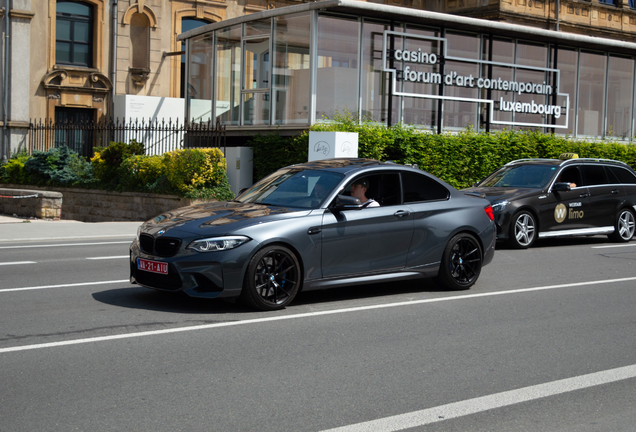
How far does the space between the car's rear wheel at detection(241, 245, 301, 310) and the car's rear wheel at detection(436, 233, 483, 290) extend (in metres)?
2.25

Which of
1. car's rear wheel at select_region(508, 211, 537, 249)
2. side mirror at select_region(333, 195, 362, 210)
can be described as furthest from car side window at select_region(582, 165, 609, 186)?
side mirror at select_region(333, 195, 362, 210)

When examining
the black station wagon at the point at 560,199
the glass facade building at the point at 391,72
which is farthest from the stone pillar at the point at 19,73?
the black station wagon at the point at 560,199

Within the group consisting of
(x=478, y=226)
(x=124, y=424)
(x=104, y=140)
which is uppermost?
(x=104, y=140)

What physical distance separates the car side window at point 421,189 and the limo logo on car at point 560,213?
6082 millimetres

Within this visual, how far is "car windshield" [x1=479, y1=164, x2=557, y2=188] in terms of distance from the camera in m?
15.1

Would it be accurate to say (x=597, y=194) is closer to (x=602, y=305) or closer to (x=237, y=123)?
(x=602, y=305)

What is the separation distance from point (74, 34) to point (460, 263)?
2556 centimetres

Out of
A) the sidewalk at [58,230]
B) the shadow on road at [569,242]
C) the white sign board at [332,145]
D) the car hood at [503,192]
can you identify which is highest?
the white sign board at [332,145]

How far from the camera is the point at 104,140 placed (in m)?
29.8

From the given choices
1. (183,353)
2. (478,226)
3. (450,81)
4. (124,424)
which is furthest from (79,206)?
(124,424)

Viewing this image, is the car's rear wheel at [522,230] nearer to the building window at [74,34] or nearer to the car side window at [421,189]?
the car side window at [421,189]

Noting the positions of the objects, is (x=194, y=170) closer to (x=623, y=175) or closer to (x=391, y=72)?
(x=391, y=72)

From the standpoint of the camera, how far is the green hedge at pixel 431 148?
66.7ft

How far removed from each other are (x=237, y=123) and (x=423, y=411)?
63.1ft
